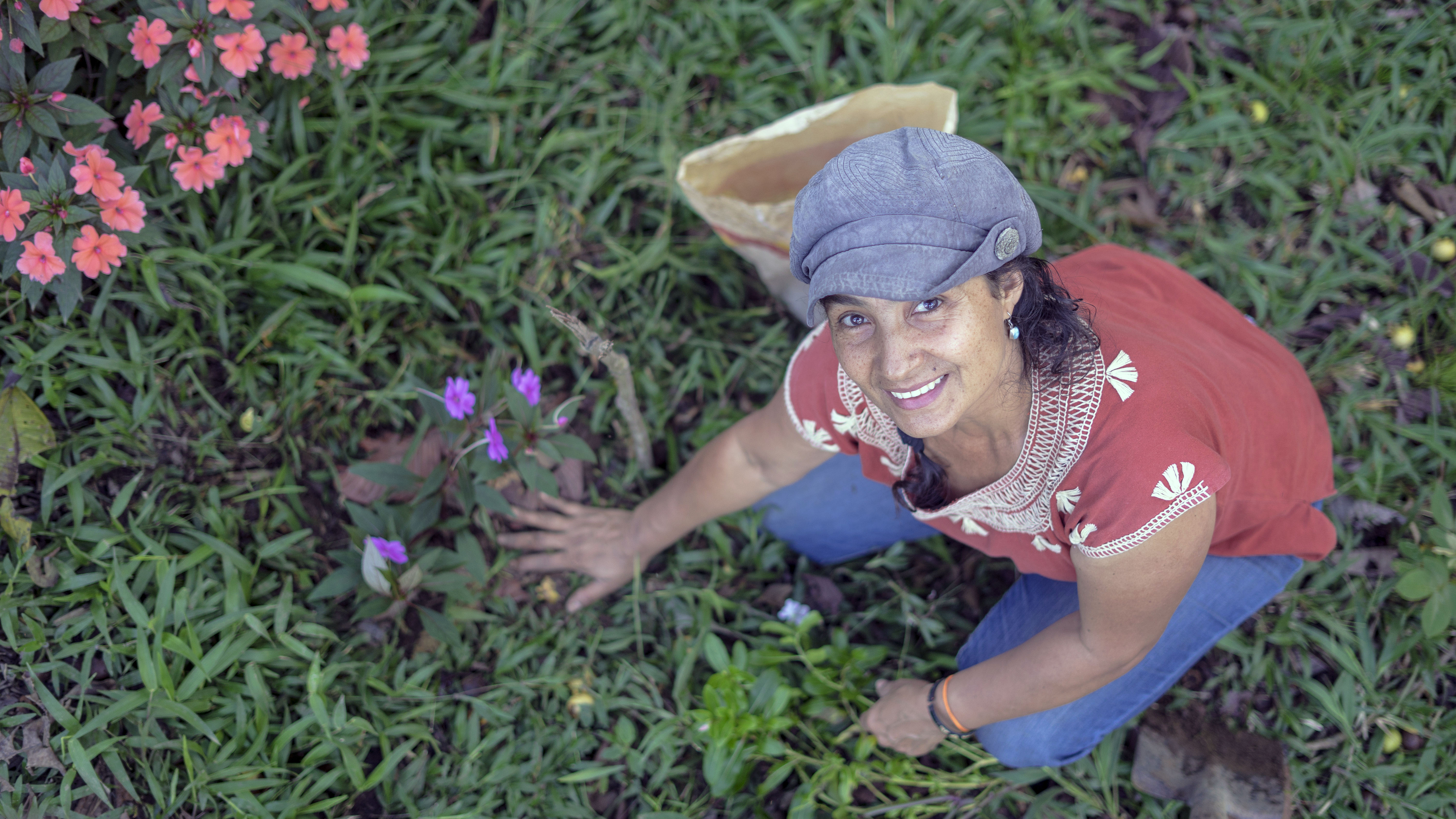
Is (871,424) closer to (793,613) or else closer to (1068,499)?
(1068,499)

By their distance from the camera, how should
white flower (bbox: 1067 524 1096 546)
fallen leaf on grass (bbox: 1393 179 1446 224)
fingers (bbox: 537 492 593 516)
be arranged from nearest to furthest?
white flower (bbox: 1067 524 1096 546), fingers (bbox: 537 492 593 516), fallen leaf on grass (bbox: 1393 179 1446 224)

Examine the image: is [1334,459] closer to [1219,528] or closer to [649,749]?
[1219,528]

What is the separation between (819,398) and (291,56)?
5.21ft

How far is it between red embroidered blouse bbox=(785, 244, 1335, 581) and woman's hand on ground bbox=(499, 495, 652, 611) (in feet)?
2.56

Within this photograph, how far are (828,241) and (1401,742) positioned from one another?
2.37 meters

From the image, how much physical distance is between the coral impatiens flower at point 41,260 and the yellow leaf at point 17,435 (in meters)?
0.45

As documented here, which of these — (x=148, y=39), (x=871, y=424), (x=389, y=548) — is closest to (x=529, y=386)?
(x=389, y=548)

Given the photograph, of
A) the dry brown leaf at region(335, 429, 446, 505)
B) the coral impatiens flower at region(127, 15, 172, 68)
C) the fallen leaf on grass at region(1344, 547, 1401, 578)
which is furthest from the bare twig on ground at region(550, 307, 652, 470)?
the fallen leaf on grass at region(1344, 547, 1401, 578)

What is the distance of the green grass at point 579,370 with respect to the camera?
219 cm

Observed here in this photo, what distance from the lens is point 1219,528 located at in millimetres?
1934

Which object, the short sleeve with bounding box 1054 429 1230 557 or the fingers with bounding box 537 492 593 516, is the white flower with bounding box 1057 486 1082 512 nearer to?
the short sleeve with bounding box 1054 429 1230 557

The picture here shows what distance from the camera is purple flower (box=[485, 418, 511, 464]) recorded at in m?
2.08

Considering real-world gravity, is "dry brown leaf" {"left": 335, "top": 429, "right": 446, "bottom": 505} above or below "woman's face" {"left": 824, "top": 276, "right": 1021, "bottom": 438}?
below

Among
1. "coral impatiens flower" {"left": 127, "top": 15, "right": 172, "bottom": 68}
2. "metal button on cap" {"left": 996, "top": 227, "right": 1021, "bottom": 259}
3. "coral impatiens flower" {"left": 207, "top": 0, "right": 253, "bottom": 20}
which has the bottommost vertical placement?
"metal button on cap" {"left": 996, "top": 227, "right": 1021, "bottom": 259}
